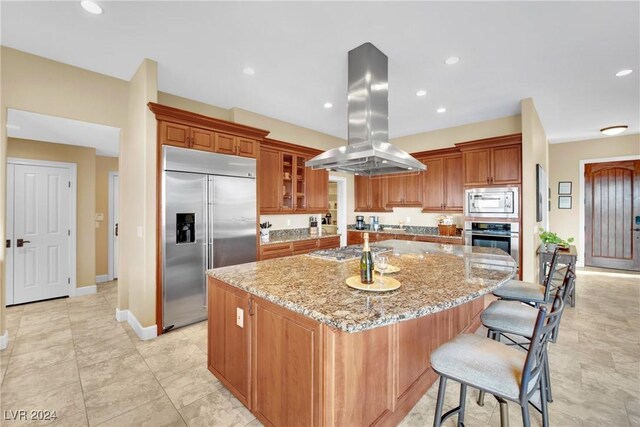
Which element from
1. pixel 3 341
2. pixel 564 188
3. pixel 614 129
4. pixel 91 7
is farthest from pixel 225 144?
pixel 564 188

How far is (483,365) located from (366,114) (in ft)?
6.89

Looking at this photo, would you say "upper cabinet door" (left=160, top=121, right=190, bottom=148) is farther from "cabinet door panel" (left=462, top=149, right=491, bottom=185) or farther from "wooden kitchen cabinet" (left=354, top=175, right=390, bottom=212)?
"cabinet door panel" (left=462, top=149, right=491, bottom=185)

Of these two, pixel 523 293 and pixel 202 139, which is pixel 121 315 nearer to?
pixel 202 139

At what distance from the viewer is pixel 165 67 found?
3100 millimetres

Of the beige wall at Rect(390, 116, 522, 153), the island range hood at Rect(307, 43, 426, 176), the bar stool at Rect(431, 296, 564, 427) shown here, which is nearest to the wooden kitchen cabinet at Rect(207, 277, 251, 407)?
the bar stool at Rect(431, 296, 564, 427)

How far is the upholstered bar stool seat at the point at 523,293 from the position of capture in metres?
2.25

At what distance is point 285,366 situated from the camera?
149 centimetres

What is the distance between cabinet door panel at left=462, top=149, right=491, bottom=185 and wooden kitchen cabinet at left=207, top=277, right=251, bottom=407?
14.2 ft

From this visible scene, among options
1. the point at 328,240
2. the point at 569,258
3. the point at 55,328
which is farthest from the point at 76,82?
the point at 569,258

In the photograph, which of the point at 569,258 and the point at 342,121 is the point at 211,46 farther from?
the point at 569,258

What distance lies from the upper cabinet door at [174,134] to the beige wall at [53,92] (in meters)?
0.75

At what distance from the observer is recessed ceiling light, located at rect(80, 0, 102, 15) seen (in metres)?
2.13

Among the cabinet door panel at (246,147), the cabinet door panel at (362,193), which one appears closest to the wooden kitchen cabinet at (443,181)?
the cabinet door panel at (362,193)

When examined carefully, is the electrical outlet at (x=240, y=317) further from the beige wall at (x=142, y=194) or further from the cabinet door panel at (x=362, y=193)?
the cabinet door panel at (x=362, y=193)
